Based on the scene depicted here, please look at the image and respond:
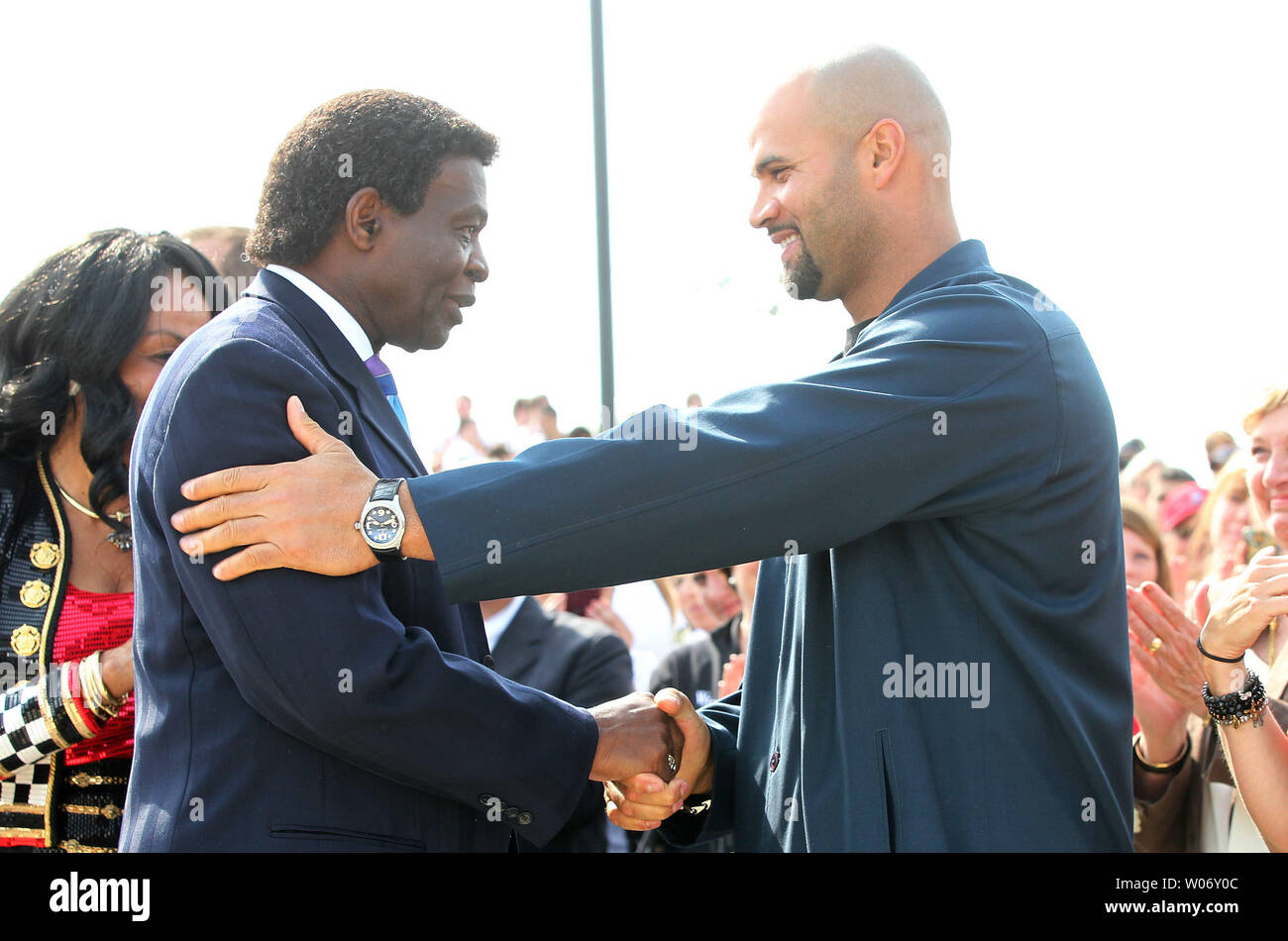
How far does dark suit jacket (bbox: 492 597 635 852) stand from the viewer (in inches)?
187

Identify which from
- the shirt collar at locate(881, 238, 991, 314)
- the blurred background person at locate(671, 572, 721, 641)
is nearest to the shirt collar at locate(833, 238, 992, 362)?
the shirt collar at locate(881, 238, 991, 314)

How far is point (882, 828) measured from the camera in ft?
7.81

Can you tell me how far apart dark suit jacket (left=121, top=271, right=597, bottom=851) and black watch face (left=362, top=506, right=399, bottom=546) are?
0.34 ft

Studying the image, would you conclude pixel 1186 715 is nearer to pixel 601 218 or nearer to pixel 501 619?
pixel 501 619

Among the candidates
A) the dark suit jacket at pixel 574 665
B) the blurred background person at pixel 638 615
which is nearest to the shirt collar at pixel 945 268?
the dark suit jacket at pixel 574 665

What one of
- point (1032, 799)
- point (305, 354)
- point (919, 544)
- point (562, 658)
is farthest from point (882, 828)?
point (562, 658)

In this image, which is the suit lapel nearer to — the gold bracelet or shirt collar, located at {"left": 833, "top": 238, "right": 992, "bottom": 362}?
shirt collar, located at {"left": 833, "top": 238, "right": 992, "bottom": 362}

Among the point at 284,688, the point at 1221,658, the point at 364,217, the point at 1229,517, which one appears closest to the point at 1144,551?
the point at 1229,517

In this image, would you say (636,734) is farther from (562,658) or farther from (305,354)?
(562,658)

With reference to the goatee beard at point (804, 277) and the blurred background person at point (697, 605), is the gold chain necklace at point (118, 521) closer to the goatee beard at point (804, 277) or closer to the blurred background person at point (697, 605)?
the goatee beard at point (804, 277)

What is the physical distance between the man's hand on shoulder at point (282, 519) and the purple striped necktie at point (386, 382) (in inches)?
19.7

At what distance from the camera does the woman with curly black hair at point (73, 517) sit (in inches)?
121
